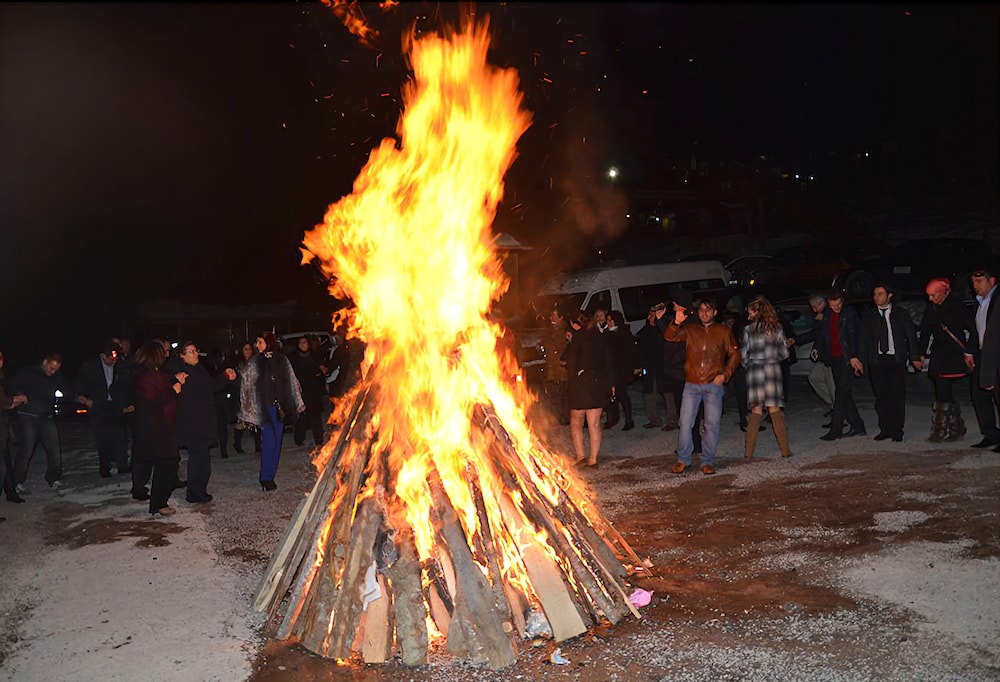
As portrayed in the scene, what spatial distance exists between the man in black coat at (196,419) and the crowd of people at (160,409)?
0.04ft

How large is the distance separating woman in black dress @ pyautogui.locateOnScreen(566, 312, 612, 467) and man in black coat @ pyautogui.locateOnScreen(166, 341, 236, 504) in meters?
4.04

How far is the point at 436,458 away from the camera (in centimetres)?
559

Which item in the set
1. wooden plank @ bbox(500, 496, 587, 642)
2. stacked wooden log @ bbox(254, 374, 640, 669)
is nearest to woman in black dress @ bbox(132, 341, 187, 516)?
stacked wooden log @ bbox(254, 374, 640, 669)

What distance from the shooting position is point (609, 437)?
12.5 m

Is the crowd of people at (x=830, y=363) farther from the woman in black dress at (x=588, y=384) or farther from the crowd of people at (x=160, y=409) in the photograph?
the crowd of people at (x=160, y=409)

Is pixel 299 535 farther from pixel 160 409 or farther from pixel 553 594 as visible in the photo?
pixel 160 409

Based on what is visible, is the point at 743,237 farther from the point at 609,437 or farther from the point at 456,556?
the point at 456,556

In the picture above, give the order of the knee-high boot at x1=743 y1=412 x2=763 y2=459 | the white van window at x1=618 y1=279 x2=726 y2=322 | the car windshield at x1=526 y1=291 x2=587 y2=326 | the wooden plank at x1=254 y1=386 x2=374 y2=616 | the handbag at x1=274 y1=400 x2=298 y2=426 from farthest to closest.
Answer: the white van window at x1=618 y1=279 x2=726 y2=322, the car windshield at x1=526 y1=291 x2=587 y2=326, the handbag at x1=274 y1=400 x2=298 y2=426, the knee-high boot at x1=743 y1=412 x2=763 y2=459, the wooden plank at x1=254 y1=386 x2=374 y2=616

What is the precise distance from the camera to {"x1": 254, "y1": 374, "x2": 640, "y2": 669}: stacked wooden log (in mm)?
4969

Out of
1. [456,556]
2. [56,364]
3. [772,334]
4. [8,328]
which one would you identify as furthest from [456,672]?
[8,328]

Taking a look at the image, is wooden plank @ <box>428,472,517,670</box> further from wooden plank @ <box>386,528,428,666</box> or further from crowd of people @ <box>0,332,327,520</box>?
crowd of people @ <box>0,332,327,520</box>

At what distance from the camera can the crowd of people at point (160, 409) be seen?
905 centimetres

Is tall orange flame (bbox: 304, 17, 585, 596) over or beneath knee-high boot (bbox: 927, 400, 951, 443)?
over

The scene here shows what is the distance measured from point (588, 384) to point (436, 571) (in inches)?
196
